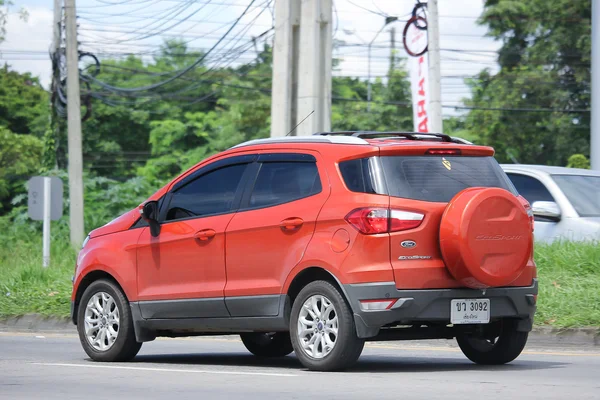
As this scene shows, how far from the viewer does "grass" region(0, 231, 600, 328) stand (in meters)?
12.0

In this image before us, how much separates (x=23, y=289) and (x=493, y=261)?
9.73m

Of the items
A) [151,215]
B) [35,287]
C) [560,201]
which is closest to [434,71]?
[560,201]

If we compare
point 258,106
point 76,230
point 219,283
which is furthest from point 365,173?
point 258,106

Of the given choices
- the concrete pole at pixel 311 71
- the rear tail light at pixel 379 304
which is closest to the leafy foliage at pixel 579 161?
the concrete pole at pixel 311 71

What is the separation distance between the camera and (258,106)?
6391 centimetres

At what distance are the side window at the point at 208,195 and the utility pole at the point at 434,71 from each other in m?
10.1

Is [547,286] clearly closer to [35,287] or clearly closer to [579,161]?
[35,287]

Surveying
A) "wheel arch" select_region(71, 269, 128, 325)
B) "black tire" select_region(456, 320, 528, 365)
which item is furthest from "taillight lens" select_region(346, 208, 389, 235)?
"wheel arch" select_region(71, 269, 128, 325)

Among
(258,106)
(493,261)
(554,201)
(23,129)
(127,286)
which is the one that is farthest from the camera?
(23,129)

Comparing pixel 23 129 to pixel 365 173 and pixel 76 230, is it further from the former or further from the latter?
pixel 365 173

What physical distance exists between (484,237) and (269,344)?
9.94 ft

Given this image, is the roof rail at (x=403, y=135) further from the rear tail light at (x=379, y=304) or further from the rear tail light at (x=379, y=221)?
the rear tail light at (x=379, y=304)

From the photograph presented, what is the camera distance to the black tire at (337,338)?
8508mm

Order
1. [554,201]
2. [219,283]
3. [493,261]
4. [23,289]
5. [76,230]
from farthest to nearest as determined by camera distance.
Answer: [76,230] → [23,289] → [554,201] → [219,283] → [493,261]
